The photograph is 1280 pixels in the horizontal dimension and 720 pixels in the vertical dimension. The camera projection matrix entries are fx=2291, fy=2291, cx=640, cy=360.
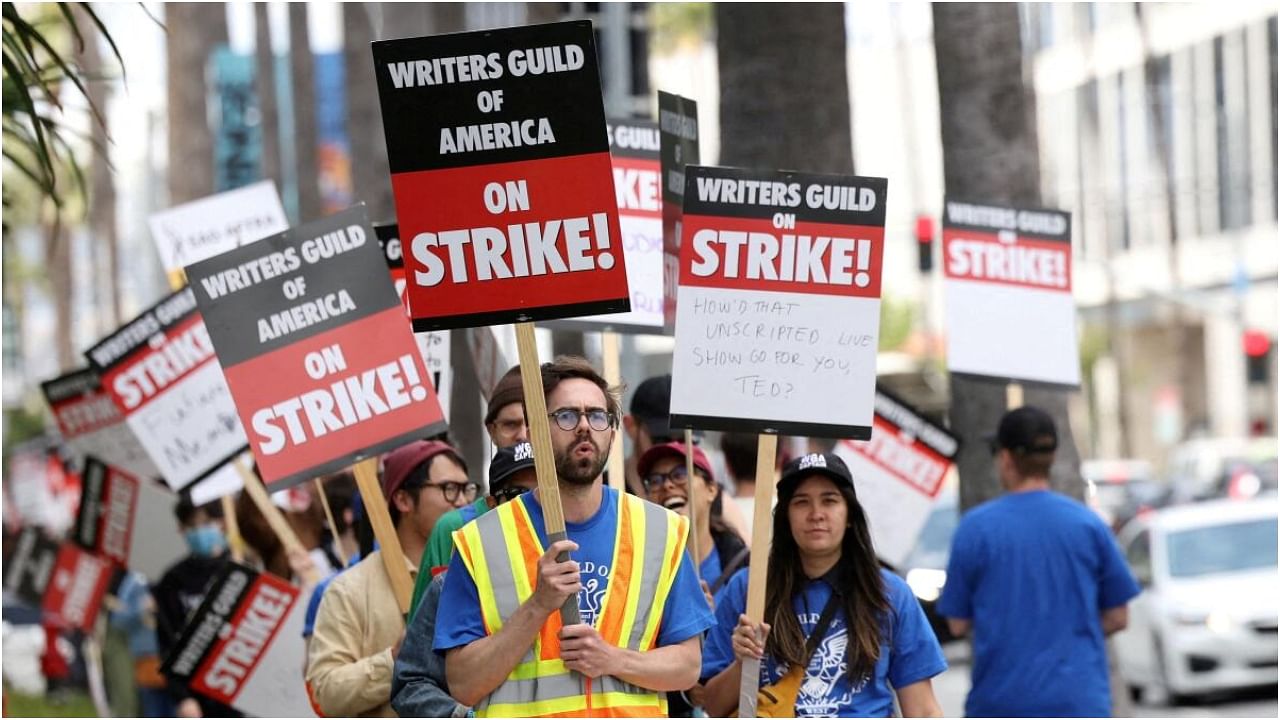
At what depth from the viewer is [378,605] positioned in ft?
22.3

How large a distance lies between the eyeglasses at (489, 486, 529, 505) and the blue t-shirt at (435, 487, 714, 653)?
1.81 ft

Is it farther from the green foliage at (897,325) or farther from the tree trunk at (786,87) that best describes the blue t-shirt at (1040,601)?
the green foliage at (897,325)

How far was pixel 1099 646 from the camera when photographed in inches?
324

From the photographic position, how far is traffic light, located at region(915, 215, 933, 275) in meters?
34.2

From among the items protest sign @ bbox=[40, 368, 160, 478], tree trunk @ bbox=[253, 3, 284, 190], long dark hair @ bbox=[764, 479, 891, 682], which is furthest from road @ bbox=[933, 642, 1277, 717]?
tree trunk @ bbox=[253, 3, 284, 190]

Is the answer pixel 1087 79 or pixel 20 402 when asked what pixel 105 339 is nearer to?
pixel 20 402

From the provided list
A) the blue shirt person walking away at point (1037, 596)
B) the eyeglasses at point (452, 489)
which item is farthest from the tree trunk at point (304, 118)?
the eyeglasses at point (452, 489)

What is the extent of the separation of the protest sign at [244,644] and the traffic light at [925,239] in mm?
25129

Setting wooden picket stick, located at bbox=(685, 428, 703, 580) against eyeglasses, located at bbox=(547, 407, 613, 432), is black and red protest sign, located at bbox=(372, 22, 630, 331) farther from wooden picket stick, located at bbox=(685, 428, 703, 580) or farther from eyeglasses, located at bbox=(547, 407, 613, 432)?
wooden picket stick, located at bbox=(685, 428, 703, 580)

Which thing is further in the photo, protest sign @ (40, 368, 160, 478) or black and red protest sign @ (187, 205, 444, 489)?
protest sign @ (40, 368, 160, 478)

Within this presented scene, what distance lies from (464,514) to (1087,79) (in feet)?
190

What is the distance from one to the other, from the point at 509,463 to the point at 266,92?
27555 millimetres

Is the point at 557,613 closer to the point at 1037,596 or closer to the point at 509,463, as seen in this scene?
the point at 509,463

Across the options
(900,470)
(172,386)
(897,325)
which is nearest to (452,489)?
(172,386)
